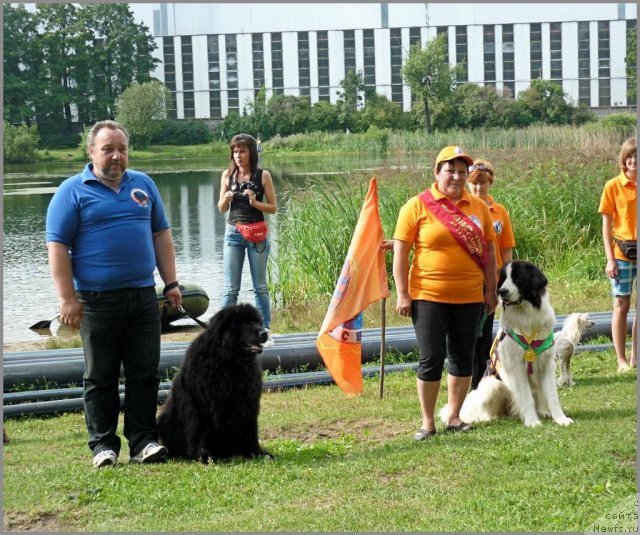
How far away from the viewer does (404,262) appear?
6.37 metres

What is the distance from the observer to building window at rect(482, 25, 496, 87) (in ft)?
327

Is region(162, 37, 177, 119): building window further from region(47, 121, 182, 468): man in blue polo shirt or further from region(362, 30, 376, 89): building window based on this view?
region(47, 121, 182, 468): man in blue polo shirt

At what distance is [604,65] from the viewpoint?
97375 mm

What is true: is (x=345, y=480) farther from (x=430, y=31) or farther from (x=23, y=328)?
(x=430, y=31)

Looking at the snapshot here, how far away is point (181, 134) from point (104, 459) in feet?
254

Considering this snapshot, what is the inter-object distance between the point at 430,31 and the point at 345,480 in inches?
3920

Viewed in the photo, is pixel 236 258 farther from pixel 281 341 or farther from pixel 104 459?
pixel 104 459

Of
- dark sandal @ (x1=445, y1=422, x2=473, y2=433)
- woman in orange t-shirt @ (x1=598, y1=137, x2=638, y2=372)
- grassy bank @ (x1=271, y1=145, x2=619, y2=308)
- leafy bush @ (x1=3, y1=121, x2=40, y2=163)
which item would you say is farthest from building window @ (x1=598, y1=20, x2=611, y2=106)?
dark sandal @ (x1=445, y1=422, x2=473, y2=433)

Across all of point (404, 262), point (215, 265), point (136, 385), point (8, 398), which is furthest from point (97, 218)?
point (215, 265)

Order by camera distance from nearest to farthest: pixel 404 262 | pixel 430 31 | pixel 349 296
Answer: pixel 404 262 < pixel 349 296 < pixel 430 31

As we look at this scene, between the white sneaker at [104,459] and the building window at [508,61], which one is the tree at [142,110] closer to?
the building window at [508,61]

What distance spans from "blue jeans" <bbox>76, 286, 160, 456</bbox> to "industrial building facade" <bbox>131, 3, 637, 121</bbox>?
91722mm

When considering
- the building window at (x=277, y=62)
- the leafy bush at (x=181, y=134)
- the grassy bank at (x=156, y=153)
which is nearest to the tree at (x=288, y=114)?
the grassy bank at (x=156, y=153)

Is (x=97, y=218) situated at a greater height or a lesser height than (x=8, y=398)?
greater
